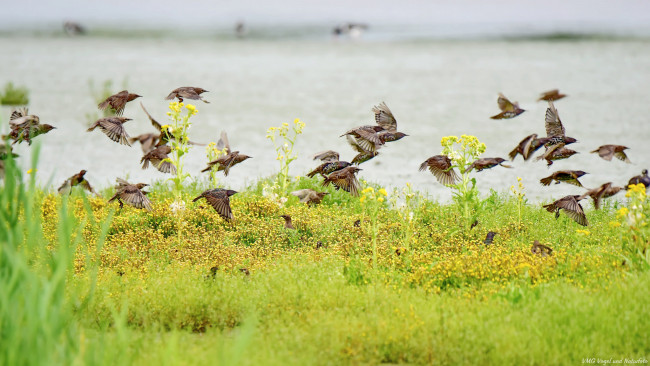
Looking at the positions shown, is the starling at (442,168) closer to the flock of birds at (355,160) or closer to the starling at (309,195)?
the flock of birds at (355,160)

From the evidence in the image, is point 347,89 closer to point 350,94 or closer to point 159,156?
point 350,94

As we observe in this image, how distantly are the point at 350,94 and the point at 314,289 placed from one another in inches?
438

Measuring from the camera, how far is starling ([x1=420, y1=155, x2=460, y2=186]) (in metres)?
6.55

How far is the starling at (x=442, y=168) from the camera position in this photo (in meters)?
6.55

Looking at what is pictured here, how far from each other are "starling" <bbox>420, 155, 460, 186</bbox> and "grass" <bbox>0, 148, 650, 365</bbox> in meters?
0.42

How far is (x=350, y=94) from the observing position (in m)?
15.8

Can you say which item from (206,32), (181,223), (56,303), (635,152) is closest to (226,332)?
(56,303)

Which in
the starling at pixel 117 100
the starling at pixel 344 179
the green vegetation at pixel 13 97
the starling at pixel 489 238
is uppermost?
the green vegetation at pixel 13 97

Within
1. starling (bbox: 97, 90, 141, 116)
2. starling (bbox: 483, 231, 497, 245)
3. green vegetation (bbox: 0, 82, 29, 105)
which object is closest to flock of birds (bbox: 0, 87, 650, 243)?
starling (bbox: 97, 90, 141, 116)

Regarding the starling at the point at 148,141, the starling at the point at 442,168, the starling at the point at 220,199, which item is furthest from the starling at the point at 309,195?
the starling at the point at 148,141

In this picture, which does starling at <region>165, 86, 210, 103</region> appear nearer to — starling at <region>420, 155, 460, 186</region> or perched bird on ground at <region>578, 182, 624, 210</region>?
starling at <region>420, 155, 460, 186</region>

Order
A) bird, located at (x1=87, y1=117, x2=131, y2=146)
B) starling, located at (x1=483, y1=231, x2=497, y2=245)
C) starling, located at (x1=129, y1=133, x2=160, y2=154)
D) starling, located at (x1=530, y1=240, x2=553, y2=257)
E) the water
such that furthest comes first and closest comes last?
1. the water
2. starling, located at (x1=129, y1=133, x2=160, y2=154)
3. bird, located at (x1=87, y1=117, x2=131, y2=146)
4. starling, located at (x1=483, y1=231, x2=497, y2=245)
5. starling, located at (x1=530, y1=240, x2=553, y2=257)

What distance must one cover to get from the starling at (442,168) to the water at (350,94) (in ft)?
5.37

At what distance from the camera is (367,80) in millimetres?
17656
